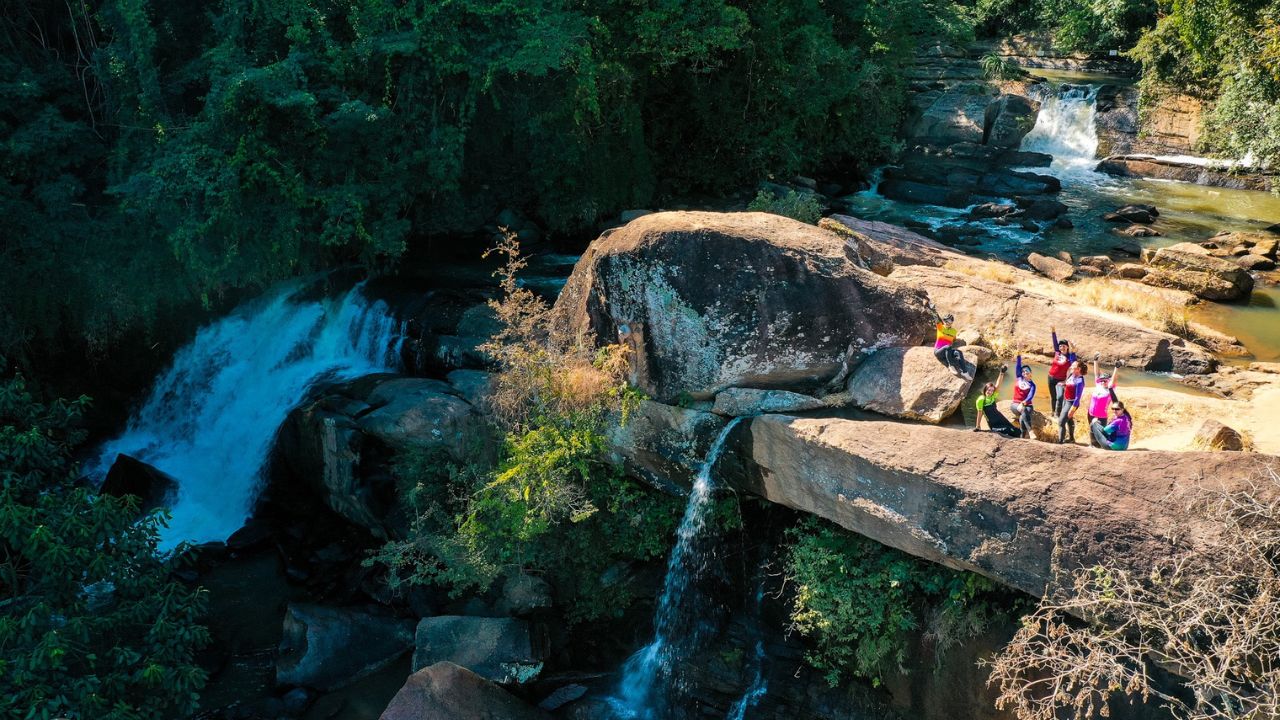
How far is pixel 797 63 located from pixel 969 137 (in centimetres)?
915

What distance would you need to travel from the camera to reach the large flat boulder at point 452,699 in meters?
10.4

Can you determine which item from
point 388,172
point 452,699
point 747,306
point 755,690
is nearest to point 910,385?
point 747,306

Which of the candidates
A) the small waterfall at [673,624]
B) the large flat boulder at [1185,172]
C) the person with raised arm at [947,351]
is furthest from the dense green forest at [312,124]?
the person with raised arm at [947,351]

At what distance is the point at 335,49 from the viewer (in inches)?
647

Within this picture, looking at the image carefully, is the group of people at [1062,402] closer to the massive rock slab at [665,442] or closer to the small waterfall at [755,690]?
the massive rock slab at [665,442]

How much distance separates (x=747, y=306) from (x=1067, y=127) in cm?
2395

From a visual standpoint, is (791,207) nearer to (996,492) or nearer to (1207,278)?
(1207,278)

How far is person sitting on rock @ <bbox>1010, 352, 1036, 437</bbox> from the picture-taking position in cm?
1037

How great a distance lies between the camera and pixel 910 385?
10.9 m

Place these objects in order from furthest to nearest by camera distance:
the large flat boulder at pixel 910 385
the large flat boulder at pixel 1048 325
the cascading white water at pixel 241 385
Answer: the cascading white water at pixel 241 385
the large flat boulder at pixel 1048 325
the large flat boulder at pixel 910 385

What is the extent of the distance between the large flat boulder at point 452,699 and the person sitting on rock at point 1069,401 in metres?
7.31

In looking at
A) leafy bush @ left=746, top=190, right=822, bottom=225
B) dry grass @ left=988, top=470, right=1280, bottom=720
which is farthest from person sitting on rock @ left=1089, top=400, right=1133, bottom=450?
leafy bush @ left=746, top=190, right=822, bottom=225

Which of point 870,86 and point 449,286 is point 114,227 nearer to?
point 449,286

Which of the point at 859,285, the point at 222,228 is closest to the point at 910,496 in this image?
the point at 859,285
